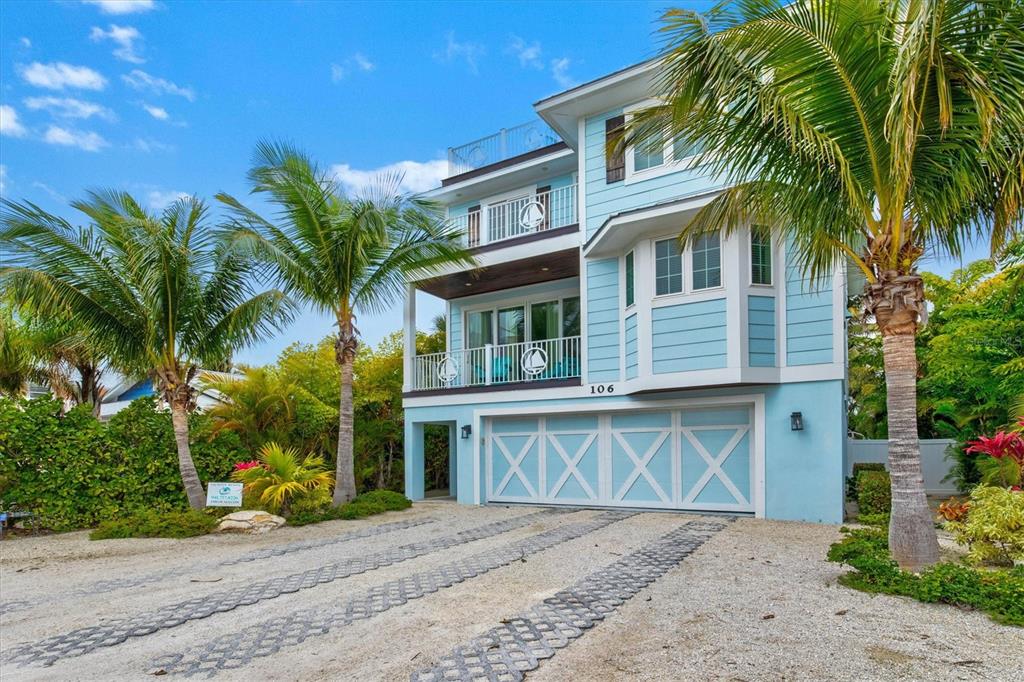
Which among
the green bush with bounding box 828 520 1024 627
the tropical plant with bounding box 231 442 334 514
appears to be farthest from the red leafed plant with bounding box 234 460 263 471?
the green bush with bounding box 828 520 1024 627

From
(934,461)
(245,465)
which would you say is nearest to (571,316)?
(245,465)

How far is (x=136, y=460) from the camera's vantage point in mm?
11688

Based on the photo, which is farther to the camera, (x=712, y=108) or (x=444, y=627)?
(x=712, y=108)

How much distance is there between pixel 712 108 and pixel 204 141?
17047 millimetres

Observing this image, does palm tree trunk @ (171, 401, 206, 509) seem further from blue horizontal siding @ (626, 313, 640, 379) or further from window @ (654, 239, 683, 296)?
window @ (654, 239, 683, 296)

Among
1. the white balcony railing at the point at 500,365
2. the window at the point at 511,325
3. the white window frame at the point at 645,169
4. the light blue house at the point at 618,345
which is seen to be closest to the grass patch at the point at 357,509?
the light blue house at the point at 618,345

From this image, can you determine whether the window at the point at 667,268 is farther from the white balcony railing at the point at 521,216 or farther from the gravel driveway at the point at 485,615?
the gravel driveway at the point at 485,615

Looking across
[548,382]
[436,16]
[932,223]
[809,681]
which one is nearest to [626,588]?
[809,681]

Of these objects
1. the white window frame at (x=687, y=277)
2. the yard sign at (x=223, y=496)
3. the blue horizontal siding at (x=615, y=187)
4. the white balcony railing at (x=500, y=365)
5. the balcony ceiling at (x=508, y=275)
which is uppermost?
the blue horizontal siding at (x=615, y=187)

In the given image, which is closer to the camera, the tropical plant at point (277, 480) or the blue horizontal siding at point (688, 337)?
the blue horizontal siding at point (688, 337)

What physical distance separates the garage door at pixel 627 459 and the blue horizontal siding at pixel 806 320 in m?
1.41

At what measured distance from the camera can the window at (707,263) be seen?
1073 centimetres

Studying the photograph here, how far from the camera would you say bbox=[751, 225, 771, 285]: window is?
10.7 metres

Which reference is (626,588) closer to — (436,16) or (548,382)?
(548,382)
